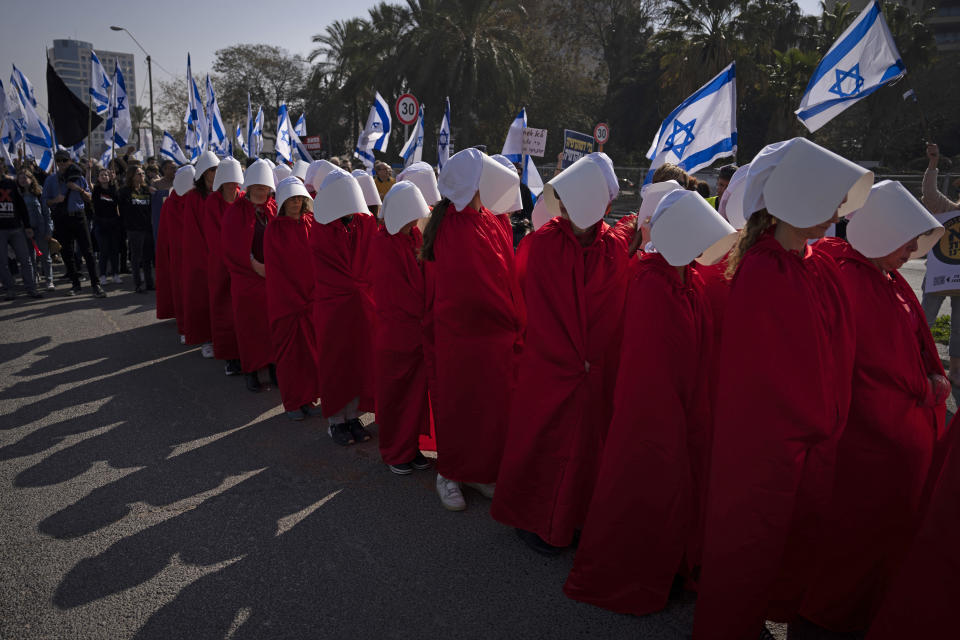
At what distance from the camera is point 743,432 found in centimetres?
246

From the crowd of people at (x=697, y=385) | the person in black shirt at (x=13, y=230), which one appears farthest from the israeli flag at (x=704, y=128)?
the person in black shirt at (x=13, y=230)

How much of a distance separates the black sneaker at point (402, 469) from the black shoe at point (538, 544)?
112cm

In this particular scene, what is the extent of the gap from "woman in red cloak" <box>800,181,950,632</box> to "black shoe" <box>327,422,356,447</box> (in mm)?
3354

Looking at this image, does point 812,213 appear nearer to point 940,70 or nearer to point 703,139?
point 703,139

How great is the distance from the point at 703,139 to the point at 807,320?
3937 millimetres

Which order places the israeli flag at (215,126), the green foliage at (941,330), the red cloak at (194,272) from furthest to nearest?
1. the israeli flag at (215,126)
2. the green foliage at (941,330)
3. the red cloak at (194,272)

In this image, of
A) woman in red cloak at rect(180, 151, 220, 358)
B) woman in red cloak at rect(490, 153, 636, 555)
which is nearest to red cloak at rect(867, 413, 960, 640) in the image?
woman in red cloak at rect(490, 153, 636, 555)

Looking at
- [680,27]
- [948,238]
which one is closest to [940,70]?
[680,27]

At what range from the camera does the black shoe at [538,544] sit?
347 cm

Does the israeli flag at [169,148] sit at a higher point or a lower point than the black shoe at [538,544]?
higher

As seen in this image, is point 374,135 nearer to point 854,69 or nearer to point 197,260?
point 197,260

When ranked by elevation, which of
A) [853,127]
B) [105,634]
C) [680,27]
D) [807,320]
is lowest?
[105,634]

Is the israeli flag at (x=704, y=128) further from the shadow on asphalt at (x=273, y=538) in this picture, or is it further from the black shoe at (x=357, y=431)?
the shadow on asphalt at (x=273, y=538)

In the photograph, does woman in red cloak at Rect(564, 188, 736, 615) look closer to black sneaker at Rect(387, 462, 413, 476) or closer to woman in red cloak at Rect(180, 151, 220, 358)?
black sneaker at Rect(387, 462, 413, 476)
